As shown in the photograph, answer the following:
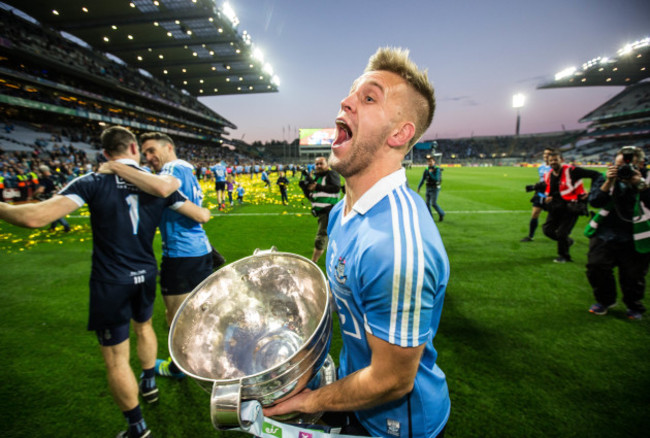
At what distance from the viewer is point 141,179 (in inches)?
86.5

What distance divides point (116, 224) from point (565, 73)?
261ft

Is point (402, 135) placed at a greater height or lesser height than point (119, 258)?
greater

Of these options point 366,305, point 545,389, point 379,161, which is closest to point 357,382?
point 366,305

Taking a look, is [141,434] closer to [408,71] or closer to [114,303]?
[114,303]

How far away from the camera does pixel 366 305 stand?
993mm

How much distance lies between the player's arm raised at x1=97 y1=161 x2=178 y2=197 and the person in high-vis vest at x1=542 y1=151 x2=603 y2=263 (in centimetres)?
675

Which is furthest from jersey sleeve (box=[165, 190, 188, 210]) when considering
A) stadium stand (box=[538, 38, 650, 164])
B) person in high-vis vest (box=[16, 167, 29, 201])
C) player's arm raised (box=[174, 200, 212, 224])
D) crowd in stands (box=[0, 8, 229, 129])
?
stadium stand (box=[538, 38, 650, 164])

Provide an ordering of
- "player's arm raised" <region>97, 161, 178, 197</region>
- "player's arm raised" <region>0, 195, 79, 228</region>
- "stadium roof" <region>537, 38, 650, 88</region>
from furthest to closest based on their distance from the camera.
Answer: "stadium roof" <region>537, 38, 650, 88</region>
"player's arm raised" <region>97, 161, 178, 197</region>
"player's arm raised" <region>0, 195, 79, 228</region>

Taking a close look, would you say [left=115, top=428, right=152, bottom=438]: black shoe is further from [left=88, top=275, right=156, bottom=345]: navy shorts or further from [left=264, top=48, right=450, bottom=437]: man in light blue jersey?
[left=264, top=48, right=450, bottom=437]: man in light blue jersey

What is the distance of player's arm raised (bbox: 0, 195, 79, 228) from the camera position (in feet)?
5.71

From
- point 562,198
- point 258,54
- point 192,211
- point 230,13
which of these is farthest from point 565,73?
point 192,211

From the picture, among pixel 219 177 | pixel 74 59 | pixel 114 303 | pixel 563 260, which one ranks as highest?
pixel 74 59

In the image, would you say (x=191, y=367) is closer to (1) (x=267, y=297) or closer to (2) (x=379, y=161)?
(1) (x=267, y=297)

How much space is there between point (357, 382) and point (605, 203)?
4732 mm
